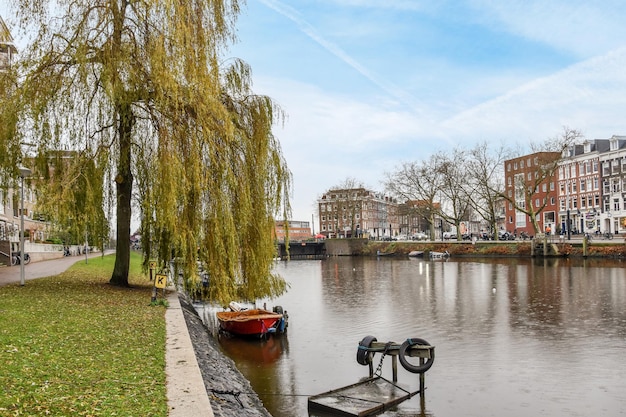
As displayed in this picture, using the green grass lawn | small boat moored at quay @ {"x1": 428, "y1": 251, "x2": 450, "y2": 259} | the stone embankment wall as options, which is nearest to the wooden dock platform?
the green grass lawn

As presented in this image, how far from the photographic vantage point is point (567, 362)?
1672 cm

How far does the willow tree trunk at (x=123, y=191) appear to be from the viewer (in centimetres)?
1925

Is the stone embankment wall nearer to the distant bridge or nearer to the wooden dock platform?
the distant bridge

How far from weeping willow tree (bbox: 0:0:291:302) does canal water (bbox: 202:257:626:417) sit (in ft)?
10.7

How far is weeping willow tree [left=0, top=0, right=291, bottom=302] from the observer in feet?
58.1

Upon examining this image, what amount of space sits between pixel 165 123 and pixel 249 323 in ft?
25.1

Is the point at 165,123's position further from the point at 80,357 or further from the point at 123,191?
the point at 80,357

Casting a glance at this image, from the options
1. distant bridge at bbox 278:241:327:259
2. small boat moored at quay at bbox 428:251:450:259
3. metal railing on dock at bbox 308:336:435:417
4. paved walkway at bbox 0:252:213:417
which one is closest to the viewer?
paved walkway at bbox 0:252:213:417

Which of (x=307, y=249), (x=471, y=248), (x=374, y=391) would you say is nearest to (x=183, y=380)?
(x=374, y=391)

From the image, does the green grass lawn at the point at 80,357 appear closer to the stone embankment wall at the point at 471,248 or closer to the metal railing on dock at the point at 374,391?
the metal railing on dock at the point at 374,391

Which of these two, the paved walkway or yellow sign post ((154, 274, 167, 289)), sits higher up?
yellow sign post ((154, 274, 167, 289))

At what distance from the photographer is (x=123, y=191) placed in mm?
20344

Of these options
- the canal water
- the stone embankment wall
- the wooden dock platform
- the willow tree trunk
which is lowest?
the canal water

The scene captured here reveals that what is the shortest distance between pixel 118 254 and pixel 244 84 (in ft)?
26.3
